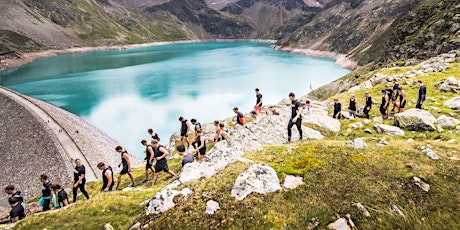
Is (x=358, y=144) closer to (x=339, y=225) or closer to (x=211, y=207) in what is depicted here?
(x=339, y=225)

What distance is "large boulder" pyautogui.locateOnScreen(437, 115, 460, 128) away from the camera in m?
19.7

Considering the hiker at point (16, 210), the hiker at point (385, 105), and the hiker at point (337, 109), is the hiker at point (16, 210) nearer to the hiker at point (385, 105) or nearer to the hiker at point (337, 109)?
the hiker at point (337, 109)

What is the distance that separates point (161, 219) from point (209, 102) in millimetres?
71996

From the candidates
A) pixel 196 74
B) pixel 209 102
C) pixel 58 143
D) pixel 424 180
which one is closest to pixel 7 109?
pixel 58 143

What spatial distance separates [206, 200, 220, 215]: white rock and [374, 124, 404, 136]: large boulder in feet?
52.5

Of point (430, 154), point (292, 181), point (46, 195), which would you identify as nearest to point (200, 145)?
point (292, 181)

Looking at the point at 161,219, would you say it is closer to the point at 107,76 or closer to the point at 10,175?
the point at 10,175

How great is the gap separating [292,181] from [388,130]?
1307cm

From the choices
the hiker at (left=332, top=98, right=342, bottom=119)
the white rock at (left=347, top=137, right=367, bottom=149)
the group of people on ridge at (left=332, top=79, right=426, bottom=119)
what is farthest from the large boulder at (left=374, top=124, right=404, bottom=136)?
the white rock at (left=347, top=137, right=367, bottom=149)

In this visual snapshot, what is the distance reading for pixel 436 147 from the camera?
47.8 feet

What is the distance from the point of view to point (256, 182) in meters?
11.2

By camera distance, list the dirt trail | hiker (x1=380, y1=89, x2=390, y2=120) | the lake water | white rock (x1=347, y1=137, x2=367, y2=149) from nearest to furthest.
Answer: white rock (x1=347, y1=137, x2=367, y2=149), hiker (x1=380, y1=89, x2=390, y2=120), the dirt trail, the lake water

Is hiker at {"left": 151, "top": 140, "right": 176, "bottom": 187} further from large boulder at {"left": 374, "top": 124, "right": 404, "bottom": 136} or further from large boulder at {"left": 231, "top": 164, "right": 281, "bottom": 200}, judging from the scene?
large boulder at {"left": 374, "top": 124, "right": 404, "bottom": 136}

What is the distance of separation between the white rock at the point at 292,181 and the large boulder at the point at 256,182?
376 mm
